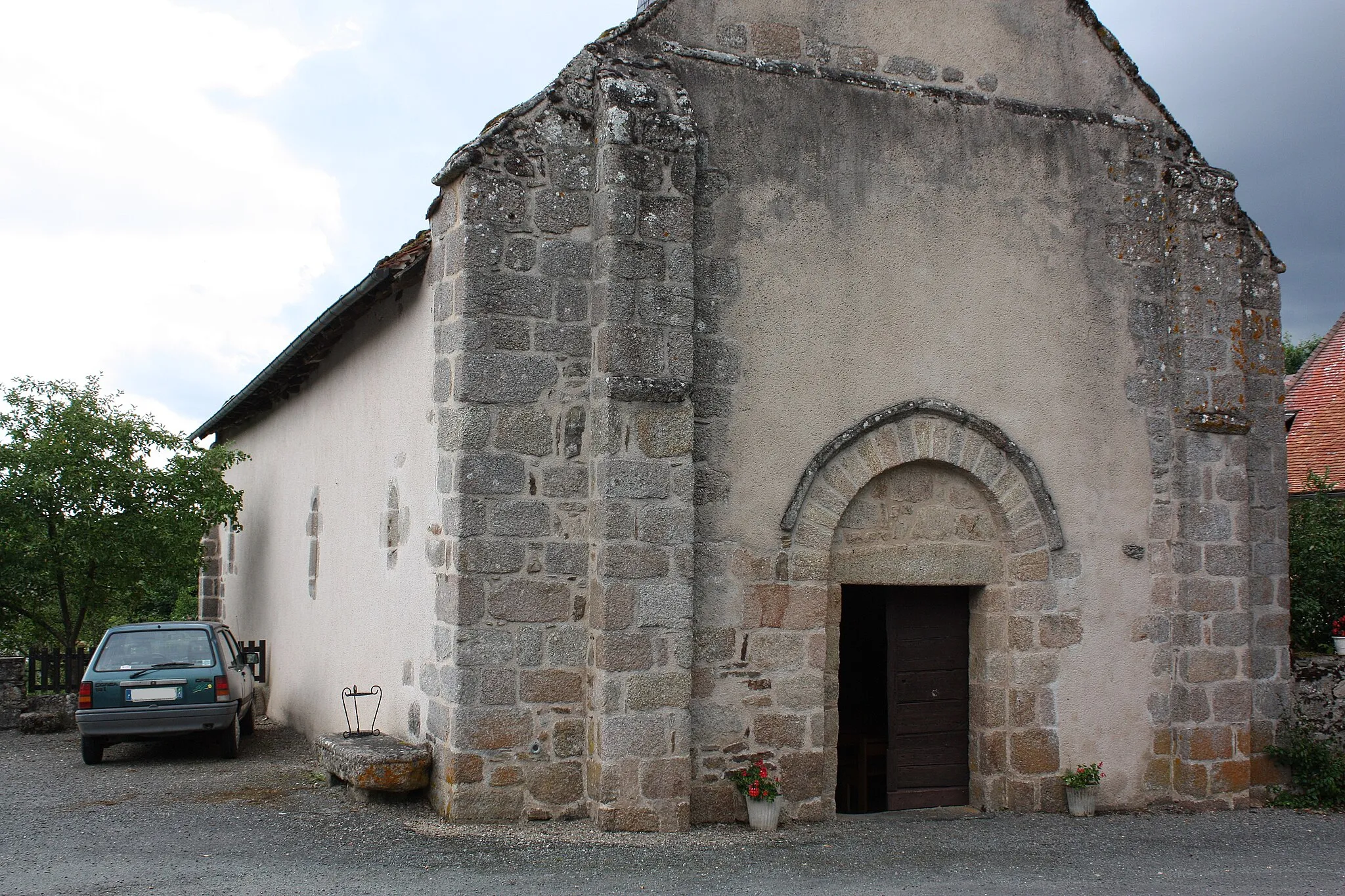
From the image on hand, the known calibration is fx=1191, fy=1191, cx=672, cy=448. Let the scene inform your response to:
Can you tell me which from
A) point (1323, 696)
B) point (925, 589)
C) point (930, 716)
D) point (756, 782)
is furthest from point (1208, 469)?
point (756, 782)

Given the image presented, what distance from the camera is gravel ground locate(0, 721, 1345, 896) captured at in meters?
6.21

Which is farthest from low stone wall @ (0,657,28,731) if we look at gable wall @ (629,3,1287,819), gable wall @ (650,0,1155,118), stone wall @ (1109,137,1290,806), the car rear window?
stone wall @ (1109,137,1290,806)

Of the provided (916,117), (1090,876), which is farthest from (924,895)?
(916,117)

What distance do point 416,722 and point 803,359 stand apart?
11.5ft

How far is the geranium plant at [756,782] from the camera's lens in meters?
7.49

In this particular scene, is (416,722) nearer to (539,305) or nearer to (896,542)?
(539,305)

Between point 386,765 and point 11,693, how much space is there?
25.1ft

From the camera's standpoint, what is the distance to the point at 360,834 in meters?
7.07

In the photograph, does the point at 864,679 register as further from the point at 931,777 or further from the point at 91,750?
the point at 91,750

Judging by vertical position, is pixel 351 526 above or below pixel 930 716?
above

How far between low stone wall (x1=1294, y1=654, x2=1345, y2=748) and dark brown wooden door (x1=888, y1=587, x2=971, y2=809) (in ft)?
9.34

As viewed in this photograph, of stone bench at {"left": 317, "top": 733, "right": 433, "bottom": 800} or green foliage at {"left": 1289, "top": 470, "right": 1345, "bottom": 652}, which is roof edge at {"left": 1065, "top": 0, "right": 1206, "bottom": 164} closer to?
green foliage at {"left": 1289, "top": 470, "right": 1345, "bottom": 652}

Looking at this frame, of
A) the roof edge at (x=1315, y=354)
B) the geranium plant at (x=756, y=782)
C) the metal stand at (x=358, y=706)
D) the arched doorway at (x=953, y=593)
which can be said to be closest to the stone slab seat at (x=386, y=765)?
the metal stand at (x=358, y=706)

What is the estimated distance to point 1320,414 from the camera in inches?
776
